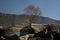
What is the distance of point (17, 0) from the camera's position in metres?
2.52

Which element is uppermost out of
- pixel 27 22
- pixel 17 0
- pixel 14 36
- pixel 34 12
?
pixel 17 0

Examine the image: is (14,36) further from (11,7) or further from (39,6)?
(39,6)

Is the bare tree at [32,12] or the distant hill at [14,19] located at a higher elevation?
the bare tree at [32,12]

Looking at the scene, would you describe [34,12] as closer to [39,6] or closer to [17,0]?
[39,6]

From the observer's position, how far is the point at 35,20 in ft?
8.28

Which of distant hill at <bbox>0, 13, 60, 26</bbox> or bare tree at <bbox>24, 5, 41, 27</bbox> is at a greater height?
bare tree at <bbox>24, 5, 41, 27</bbox>

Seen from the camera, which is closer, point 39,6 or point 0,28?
point 0,28

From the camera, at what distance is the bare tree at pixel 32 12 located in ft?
8.21

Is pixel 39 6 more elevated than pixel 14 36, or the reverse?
pixel 39 6

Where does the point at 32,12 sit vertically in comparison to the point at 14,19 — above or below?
above

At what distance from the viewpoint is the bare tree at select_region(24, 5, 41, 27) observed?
8.21ft

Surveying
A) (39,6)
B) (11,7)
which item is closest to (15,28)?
(11,7)

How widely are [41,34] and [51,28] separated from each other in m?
0.20

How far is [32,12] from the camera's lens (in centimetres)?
252
